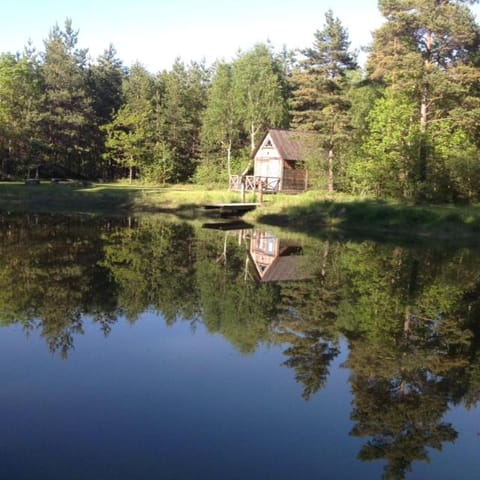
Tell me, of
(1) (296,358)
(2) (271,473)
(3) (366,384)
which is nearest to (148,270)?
(1) (296,358)

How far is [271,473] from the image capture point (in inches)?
263

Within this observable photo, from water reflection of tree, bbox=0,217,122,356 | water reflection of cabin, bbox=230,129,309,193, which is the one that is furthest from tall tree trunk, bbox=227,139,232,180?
water reflection of tree, bbox=0,217,122,356

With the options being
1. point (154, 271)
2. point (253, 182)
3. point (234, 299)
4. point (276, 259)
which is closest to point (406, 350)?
point (234, 299)

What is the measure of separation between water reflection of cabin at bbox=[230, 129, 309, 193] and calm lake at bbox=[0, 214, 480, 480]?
26.9 meters

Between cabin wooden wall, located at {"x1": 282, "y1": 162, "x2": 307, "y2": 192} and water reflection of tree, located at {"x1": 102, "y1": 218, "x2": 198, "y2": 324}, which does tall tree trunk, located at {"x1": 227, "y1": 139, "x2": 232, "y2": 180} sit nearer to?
cabin wooden wall, located at {"x1": 282, "y1": 162, "x2": 307, "y2": 192}

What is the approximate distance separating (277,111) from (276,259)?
117 ft

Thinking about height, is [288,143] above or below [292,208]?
above

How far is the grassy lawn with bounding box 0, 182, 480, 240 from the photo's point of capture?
30.9 meters

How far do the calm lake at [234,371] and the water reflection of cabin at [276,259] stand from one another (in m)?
0.21

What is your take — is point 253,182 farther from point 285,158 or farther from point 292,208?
point 292,208

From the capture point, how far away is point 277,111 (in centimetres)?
5581

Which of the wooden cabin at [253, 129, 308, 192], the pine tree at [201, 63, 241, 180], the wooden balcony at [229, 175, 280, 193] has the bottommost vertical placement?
the wooden balcony at [229, 175, 280, 193]

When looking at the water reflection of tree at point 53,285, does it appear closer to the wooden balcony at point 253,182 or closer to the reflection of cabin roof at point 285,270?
the reflection of cabin roof at point 285,270

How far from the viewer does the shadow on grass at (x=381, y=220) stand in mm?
30031
